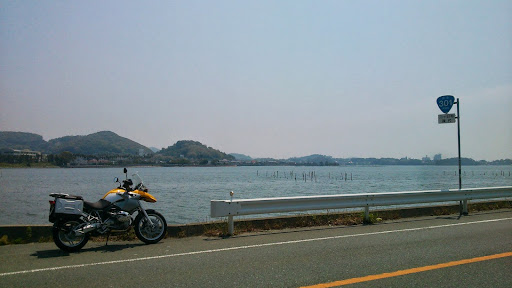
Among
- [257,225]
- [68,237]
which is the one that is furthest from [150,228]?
[257,225]

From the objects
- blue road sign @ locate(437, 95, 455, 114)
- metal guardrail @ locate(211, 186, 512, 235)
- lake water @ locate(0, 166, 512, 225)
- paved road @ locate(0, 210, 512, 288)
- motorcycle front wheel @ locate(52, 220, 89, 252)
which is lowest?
lake water @ locate(0, 166, 512, 225)

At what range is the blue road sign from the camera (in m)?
14.0

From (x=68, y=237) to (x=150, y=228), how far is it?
1585 millimetres

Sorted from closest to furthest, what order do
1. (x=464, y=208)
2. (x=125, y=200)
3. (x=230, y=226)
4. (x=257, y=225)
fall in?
(x=125, y=200)
(x=230, y=226)
(x=257, y=225)
(x=464, y=208)

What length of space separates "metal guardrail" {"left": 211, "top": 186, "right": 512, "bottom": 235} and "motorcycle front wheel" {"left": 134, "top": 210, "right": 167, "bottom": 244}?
1197mm

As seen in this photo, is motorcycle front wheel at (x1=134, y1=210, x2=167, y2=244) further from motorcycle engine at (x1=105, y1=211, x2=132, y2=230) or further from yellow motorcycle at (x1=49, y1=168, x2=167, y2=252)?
motorcycle engine at (x1=105, y1=211, x2=132, y2=230)

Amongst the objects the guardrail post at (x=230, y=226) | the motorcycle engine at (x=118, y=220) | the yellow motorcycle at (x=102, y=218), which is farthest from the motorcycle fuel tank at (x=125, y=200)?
the guardrail post at (x=230, y=226)

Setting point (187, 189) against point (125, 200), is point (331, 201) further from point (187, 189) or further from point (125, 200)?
point (187, 189)

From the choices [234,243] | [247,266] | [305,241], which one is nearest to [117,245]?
[234,243]

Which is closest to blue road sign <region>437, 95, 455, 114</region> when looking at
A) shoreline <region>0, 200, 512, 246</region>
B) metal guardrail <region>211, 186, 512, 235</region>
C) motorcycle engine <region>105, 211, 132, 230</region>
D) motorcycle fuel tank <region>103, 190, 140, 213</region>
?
metal guardrail <region>211, 186, 512, 235</region>

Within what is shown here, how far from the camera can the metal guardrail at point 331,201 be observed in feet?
30.4

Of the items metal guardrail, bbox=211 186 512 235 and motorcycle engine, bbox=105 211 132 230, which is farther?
metal guardrail, bbox=211 186 512 235

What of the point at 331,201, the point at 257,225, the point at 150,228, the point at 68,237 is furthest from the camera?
the point at 331,201

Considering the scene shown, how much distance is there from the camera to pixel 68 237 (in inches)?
297
